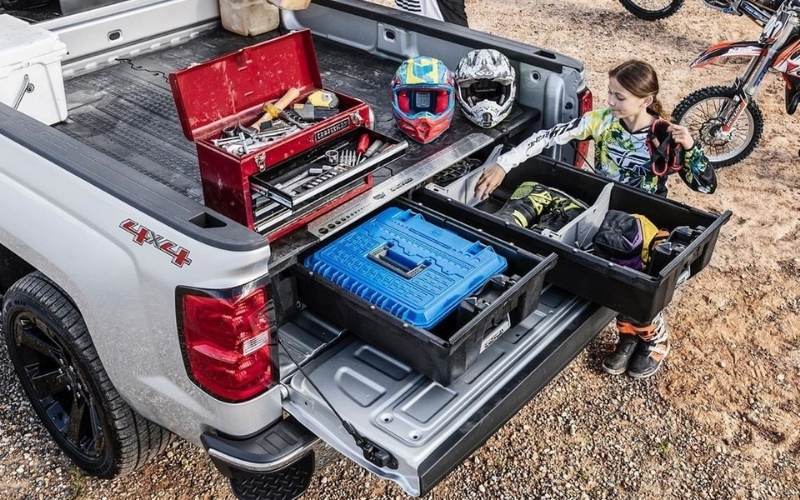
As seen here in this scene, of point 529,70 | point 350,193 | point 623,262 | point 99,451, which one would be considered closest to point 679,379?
point 623,262

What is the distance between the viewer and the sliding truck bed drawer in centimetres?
243

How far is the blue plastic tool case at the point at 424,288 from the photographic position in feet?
8.34

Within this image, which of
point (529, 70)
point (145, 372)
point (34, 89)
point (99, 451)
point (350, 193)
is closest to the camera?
point (145, 372)

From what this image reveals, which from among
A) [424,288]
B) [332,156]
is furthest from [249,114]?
[424,288]


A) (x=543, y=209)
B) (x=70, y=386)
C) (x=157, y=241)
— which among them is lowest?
(x=70, y=386)

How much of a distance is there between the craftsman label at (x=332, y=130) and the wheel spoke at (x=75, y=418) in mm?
1413

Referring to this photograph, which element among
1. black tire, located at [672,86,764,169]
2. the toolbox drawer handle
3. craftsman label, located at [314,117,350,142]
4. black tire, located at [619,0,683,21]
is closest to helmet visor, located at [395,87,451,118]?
craftsman label, located at [314,117,350,142]

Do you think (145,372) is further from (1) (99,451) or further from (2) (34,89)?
(2) (34,89)

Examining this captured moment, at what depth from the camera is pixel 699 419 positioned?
12.3 ft

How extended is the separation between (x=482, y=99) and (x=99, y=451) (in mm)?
2225

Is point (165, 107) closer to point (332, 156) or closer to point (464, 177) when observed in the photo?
point (332, 156)

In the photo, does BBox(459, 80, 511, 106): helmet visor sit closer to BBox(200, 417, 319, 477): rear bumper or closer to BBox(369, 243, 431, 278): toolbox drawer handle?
BBox(369, 243, 431, 278): toolbox drawer handle

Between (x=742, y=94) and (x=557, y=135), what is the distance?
254 centimetres

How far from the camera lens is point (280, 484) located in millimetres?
2811
